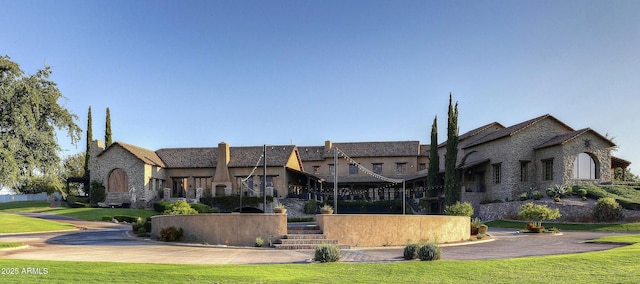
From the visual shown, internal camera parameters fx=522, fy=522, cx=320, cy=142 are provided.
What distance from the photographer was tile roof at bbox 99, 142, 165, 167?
5538 centimetres

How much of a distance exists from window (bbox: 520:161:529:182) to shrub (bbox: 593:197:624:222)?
390 inches

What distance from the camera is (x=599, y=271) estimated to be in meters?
14.0

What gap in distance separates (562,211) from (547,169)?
7769mm

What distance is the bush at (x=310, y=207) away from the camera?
53.0m


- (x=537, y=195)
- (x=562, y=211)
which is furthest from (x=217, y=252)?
(x=537, y=195)

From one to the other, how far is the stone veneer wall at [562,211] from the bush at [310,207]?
54.1 ft

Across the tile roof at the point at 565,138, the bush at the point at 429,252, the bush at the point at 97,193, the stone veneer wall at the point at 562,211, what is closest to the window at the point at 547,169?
the tile roof at the point at 565,138

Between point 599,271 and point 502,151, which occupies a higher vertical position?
point 502,151

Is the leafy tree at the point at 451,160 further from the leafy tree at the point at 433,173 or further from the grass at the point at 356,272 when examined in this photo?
the grass at the point at 356,272

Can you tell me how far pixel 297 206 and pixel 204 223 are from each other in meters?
30.8

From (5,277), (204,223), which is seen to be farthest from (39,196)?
(5,277)

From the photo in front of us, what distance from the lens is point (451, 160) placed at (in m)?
51.2

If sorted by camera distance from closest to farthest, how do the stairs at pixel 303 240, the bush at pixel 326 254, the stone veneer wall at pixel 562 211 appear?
the bush at pixel 326 254 < the stairs at pixel 303 240 < the stone veneer wall at pixel 562 211

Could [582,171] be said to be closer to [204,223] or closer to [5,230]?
[204,223]
